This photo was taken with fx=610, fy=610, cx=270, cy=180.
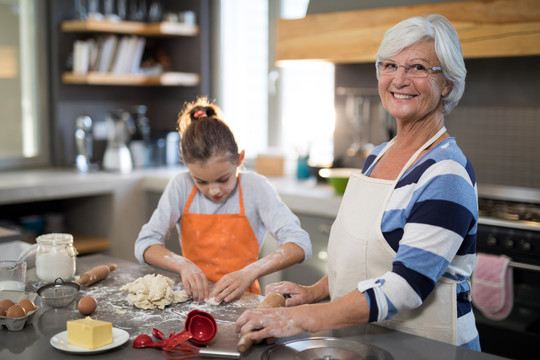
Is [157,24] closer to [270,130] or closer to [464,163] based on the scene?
[270,130]

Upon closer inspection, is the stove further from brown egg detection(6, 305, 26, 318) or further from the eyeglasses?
brown egg detection(6, 305, 26, 318)

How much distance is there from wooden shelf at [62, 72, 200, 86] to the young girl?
6.84 feet

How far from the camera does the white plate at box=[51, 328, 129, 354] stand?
1218 mm

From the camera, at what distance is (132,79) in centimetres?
411

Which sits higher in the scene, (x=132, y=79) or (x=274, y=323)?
(x=132, y=79)

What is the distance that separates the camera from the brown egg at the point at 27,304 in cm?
139

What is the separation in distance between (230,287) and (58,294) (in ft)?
1.40

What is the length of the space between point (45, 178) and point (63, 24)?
1063mm

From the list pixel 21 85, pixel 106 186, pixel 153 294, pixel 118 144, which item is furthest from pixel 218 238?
pixel 21 85

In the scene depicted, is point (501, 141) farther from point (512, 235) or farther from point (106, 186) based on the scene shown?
point (106, 186)

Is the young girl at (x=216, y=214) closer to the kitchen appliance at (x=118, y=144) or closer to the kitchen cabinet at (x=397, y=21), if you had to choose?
the kitchen cabinet at (x=397, y=21)

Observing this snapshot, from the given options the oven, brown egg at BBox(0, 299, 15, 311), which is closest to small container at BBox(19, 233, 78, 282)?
brown egg at BBox(0, 299, 15, 311)

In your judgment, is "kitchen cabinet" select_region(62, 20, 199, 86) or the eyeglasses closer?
the eyeglasses

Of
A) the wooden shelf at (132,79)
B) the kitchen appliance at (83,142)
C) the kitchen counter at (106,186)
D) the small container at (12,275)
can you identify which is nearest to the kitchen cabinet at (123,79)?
the wooden shelf at (132,79)
